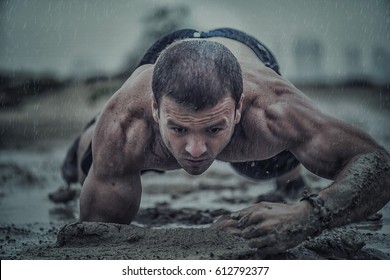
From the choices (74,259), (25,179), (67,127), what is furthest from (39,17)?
(74,259)

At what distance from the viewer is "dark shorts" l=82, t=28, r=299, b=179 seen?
16.1ft

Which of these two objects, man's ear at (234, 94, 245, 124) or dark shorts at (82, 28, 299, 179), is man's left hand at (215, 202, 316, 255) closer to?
man's ear at (234, 94, 245, 124)

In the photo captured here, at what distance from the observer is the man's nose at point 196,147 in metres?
4.34

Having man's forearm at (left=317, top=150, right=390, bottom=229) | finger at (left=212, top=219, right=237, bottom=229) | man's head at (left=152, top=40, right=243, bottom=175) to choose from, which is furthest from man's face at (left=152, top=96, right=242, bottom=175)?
man's forearm at (left=317, top=150, right=390, bottom=229)

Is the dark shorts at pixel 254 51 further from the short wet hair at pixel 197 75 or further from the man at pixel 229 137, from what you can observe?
the short wet hair at pixel 197 75

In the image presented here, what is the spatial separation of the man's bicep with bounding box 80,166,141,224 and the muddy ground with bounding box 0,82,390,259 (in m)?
0.14

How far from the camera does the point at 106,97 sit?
5.59m

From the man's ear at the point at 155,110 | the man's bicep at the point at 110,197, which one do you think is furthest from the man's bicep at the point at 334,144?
the man's bicep at the point at 110,197

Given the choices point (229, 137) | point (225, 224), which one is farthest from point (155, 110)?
point (225, 224)

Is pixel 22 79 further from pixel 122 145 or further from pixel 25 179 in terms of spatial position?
pixel 122 145

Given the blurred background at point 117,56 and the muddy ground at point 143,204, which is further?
the blurred background at point 117,56

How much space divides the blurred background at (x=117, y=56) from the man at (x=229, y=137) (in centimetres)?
28

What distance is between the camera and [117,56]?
5.45 m
